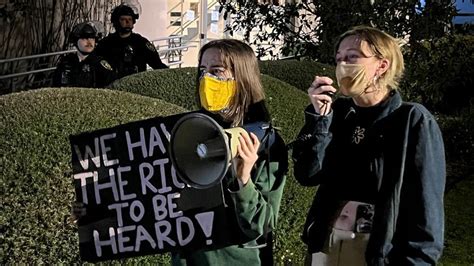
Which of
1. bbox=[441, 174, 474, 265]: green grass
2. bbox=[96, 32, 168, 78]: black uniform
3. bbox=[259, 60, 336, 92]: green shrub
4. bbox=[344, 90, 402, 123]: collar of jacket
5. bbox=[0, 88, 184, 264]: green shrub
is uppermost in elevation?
bbox=[96, 32, 168, 78]: black uniform

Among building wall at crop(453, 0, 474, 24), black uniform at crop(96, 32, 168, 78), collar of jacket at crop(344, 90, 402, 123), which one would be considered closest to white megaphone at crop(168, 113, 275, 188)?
collar of jacket at crop(344, 90, 402, 123)

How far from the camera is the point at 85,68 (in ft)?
24.3

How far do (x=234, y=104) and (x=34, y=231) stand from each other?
5.27ft

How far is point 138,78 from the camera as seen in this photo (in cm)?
643

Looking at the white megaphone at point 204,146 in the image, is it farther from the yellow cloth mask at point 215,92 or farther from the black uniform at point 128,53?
the black uniform at point 128,53

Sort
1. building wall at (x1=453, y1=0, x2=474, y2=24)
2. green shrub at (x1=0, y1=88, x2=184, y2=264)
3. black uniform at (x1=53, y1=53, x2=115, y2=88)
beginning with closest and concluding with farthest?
green shrub at (x1=0, y1=88, x2=184, y2=264) < black uniform at (x1=53, y1=53, x2=115, y2=88) < building wall at (x1=453, y1=0, x2=474, y2=24)

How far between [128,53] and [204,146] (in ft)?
18.7

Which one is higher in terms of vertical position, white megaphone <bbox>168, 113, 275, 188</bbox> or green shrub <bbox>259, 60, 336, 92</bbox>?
green shrub <bbox>259, 60, 336, 92</bbox>

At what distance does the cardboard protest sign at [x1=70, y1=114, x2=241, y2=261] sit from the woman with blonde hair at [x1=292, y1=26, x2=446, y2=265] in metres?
0.48

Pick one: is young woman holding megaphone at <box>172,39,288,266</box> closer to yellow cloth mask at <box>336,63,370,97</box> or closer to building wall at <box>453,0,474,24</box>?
yellow cloth mask at <box>336,63,370,97</box>

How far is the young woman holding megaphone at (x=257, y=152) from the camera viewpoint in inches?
118

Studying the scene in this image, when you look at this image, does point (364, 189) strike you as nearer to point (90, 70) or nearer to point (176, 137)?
point (176, 137)

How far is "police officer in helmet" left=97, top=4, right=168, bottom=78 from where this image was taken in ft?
27.4

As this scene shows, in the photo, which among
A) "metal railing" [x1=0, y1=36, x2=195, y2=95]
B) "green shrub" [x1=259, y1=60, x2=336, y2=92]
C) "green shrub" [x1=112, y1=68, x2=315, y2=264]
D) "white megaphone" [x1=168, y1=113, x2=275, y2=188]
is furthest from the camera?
"metal railing" [x1=0, y1=36, x2=195, y2=95]
